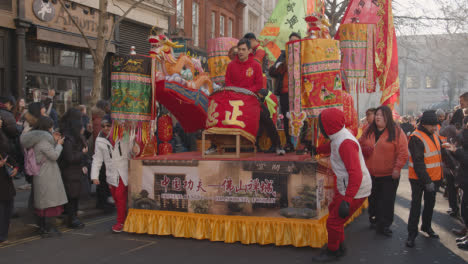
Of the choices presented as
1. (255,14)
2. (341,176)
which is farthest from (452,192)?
(255,14)

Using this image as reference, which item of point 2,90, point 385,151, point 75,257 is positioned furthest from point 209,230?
point 2,90

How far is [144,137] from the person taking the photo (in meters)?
6.89

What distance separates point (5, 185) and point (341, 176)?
4.33 m

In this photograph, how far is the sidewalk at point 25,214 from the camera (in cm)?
652

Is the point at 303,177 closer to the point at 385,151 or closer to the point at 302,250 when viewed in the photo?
the point at 302,250

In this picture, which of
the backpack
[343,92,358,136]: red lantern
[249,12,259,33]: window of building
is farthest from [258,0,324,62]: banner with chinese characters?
[249,12,259,33]: window of building

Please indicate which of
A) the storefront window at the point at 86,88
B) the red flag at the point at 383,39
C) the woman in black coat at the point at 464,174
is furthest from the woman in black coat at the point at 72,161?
the storefront window at the point at 86,88

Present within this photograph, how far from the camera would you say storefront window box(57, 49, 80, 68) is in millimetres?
14195

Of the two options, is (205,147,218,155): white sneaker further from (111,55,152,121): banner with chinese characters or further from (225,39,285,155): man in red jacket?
(111,55,152,121): banner with chinese characters

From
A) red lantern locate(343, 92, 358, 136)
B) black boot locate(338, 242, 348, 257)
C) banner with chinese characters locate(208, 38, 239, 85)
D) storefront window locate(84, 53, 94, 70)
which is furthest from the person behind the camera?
storefront window locate(84, 53, 94, 70)

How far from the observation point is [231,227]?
6020mm

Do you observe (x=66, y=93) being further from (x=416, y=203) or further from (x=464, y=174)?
Answer: (x=464, y=174)

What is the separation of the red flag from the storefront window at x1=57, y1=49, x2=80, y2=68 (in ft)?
31.7

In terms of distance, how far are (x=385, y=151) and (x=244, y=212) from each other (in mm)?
2255
